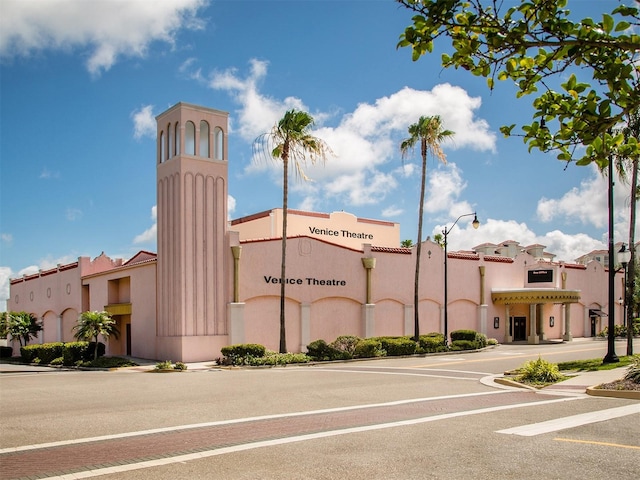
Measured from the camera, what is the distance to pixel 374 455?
30.8 ft

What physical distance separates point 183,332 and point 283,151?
10272 mm

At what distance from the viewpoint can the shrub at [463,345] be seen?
38906 mm

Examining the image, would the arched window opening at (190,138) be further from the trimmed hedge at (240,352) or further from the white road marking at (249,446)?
the white road marking at (249,446)

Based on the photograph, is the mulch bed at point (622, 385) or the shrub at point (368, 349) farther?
the shrub at point (368, 349)

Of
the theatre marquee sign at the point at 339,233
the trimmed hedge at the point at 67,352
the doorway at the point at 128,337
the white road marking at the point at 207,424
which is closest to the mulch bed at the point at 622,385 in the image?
the white road marking at the point at 207,424

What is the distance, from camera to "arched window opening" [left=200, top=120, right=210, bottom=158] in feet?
115

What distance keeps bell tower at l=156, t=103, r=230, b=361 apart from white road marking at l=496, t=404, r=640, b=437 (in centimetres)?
2329

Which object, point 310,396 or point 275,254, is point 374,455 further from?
point 275,254

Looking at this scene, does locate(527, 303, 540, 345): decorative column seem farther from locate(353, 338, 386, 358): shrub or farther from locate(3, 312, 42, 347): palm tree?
locate(3, 312, 42, 347): palm tree

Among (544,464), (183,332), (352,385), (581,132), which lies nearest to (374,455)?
(544,464)

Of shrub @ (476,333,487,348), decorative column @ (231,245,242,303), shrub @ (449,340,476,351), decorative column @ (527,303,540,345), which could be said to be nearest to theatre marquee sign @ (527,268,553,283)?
decorative column @ (527,303,540,345)

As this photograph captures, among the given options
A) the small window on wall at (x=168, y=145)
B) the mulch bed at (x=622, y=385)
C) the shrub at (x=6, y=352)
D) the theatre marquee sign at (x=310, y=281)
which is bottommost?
the shrub at (x=6, y=352)

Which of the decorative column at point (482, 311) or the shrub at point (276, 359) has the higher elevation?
the decorative column at point (482, 311)

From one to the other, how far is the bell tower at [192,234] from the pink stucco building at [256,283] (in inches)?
2.2
